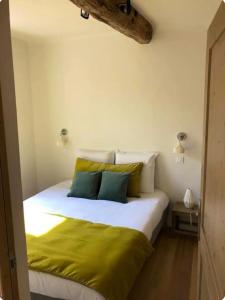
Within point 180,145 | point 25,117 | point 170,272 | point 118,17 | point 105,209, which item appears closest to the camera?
point 118,17

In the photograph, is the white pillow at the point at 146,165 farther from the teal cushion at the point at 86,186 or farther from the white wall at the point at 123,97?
the teal cushion at the point at 86,186

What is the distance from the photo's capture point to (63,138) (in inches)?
151

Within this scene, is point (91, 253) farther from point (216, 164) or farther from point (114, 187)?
point (216, 164)

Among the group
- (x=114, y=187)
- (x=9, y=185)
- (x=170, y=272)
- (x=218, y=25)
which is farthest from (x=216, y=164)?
(x=114, y=187)

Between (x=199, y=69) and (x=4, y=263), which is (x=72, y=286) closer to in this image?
(x=4, y=263)

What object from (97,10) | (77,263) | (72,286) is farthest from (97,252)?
(97,10)

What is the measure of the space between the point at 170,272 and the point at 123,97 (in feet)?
7.02

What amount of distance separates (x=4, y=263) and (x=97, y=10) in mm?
1764

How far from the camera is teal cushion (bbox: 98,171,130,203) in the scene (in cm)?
300

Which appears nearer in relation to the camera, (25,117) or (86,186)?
(86,186)

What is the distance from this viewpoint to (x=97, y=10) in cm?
193

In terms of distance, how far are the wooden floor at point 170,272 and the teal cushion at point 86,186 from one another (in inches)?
38.3

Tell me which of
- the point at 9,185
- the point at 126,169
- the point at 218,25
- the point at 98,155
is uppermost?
the point at 218,25

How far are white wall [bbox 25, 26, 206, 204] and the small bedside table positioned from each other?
262 millimetres
